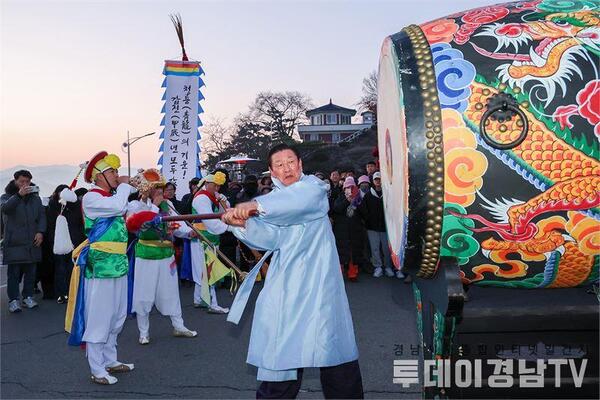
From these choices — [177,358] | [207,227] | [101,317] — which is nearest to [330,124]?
[207,227]

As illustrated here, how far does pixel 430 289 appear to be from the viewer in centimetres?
283

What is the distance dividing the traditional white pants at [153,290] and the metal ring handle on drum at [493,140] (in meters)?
3.71

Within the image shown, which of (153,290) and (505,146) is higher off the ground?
(505,146)

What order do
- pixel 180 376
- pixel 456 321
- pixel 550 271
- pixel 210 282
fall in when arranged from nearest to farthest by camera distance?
pixel 550 271
pixel 456 321
pixel 180 376
pixel 210 282

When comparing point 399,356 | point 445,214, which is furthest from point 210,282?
point 445,214

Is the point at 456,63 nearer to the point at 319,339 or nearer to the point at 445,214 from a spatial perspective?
the point at 445,214

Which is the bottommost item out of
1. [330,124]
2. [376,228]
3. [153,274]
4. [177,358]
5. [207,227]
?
[177,358]

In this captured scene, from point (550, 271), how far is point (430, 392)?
0.92 metres

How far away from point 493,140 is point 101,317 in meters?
3.13

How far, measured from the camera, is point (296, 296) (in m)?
2.68

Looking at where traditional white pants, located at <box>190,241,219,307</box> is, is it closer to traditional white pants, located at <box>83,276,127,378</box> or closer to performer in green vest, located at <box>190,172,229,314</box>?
performer in green vest, located at <box>190,172,229,314</box>

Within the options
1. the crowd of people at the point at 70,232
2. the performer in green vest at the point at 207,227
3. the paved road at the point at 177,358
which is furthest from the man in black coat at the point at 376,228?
the performer in green vest at the point at 207,227

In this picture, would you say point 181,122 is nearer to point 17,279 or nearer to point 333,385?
point 17,279

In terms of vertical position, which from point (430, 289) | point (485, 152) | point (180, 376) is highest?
point (485, 152)
